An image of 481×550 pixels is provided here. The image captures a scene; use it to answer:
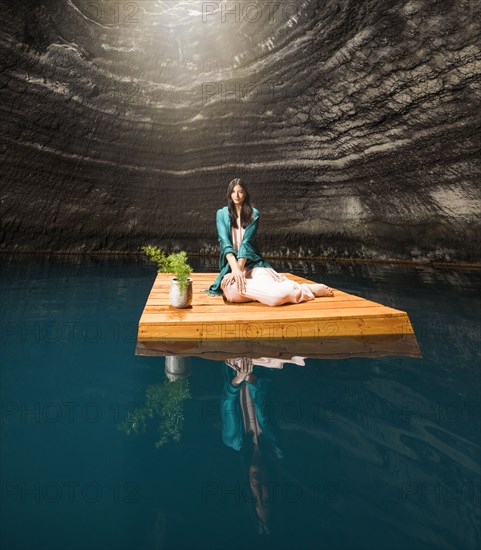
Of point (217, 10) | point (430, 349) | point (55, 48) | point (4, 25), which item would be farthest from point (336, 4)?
point (430, 349)

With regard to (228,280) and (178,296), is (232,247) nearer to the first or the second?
(228,280)

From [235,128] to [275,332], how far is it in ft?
35.3

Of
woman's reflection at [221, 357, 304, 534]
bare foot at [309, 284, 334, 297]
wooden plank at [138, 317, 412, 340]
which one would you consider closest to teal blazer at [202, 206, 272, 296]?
bare foot at [309, 284, 334, 297]

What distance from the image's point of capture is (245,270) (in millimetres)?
4172

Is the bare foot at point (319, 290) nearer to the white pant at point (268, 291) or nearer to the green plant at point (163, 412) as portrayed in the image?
the white pant at point (268, 291)

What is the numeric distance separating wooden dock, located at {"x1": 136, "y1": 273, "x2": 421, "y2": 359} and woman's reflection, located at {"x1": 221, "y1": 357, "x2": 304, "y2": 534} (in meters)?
0.42

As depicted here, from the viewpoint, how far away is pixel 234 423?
188 cm

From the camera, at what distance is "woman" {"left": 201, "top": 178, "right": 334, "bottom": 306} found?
12.6ft

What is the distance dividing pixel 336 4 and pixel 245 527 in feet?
37.8

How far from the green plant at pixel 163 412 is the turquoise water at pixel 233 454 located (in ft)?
0.03

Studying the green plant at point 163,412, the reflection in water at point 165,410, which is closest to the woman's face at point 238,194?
the reflection in water at point 165,410

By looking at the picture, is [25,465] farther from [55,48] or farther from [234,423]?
[55,48]
